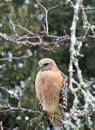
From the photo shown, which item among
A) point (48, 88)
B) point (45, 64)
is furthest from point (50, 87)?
point (45, 64)

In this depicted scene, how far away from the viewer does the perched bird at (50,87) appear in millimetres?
4609

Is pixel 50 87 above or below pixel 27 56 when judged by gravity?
below

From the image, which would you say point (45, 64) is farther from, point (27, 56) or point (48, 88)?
point (27, 56)

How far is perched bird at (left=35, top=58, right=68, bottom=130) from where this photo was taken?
15.1 ft

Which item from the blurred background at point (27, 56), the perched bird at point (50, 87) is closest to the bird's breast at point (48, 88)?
the perched bird at point (50, 87)

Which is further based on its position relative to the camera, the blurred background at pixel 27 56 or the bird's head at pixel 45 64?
the blurred background at pixel 27 56

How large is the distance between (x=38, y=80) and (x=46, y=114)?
362mm

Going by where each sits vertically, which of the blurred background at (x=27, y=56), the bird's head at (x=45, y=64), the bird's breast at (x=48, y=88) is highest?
the blurred background at (x=27, y=56)

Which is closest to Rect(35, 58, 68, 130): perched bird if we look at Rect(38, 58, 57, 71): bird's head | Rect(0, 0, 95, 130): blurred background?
Rect(38, 58, 57, 71): bird's head

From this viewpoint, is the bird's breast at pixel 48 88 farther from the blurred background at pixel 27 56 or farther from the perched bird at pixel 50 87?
the blurred background at pixel 27 56

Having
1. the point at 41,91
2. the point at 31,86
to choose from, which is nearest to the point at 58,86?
the point at 41,91

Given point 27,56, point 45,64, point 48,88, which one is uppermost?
point 27,56

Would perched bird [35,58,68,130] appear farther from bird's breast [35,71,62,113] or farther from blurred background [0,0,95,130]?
blurred background [0,0,95,130]

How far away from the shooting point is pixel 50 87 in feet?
15.3
